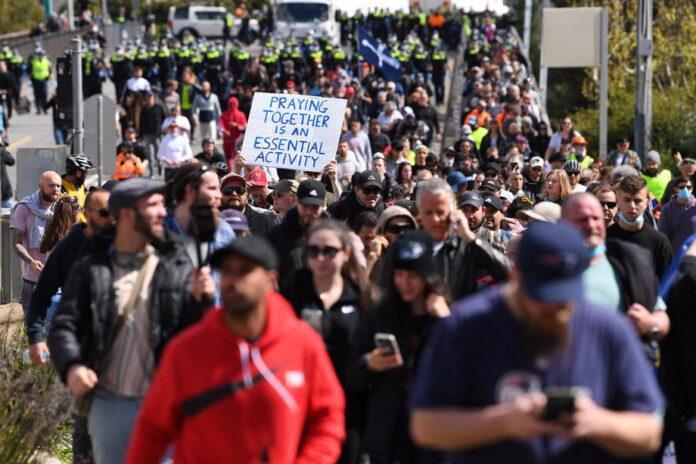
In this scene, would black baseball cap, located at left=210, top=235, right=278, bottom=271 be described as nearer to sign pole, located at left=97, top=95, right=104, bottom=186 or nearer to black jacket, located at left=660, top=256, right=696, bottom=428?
black jacket, located at left=660, top=256, right=696, bottom=428

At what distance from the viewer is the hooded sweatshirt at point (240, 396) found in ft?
14.9

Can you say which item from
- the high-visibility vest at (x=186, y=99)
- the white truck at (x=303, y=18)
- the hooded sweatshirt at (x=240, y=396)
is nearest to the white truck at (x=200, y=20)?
the white truck at (x=303, y=18)

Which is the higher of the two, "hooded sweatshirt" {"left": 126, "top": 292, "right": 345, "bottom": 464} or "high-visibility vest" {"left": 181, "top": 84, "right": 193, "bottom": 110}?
"hooded sweatshirt" {"left": 126, "top": 292, "right": 345, "bottom": 464}

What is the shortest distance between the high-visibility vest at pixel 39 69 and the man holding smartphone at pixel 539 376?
35.6 m

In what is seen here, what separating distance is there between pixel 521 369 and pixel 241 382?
45.0 inches

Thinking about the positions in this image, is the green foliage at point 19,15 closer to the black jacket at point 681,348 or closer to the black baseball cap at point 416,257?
the black jacket at point 681,348

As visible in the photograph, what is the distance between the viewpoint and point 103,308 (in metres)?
5.64

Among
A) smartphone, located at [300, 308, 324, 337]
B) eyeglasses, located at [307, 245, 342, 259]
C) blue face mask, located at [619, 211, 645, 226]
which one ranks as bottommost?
smartphone, located at [300, 308, 324, 337]

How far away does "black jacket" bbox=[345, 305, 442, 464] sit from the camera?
570 cm

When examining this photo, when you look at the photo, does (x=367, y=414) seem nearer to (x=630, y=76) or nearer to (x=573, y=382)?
(x=573, y=382)

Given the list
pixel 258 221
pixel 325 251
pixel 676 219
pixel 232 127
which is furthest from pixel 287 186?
pixel 232 127

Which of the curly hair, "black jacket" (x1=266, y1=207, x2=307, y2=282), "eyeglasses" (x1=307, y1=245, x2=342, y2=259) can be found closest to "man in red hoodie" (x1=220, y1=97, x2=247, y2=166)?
the curly hair

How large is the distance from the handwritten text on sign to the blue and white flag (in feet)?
46.0

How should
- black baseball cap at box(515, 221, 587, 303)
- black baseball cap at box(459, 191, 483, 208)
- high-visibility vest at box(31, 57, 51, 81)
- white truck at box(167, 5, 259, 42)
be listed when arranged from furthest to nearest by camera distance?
white truck at box(167, 5, 259, 42), high-visibility vest at box(31, 57, 51, 81), black baseball cap at box(459, 191, 483, 208), black baseball cap at box(515, 221, 587, 303)
